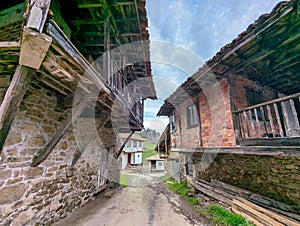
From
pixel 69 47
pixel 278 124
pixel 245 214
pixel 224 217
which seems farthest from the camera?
pixel 224 217

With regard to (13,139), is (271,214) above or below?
below

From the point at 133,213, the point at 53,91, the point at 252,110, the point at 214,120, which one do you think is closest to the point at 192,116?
the point at 214,120

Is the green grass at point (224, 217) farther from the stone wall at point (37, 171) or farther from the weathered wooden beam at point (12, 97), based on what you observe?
the weathered wooden beam at point (12, 97)

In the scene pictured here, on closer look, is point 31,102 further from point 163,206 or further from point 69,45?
point 163,206

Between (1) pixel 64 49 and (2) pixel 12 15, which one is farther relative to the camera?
(2) pixel 12 15

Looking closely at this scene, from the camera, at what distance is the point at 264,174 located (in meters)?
4.03

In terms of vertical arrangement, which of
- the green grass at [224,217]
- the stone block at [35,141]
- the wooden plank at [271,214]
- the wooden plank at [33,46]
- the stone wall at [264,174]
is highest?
the wooden plank at [33,46]

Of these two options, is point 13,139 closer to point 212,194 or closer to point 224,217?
Answer: point 224,217

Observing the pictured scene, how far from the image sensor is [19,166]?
2.62 m

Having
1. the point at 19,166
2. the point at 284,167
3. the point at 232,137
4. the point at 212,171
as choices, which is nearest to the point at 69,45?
the point at 19,166

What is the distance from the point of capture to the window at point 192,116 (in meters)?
6.20

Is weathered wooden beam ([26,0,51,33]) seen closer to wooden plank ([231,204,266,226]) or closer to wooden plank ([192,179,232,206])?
wooden plank ([231,204,266,226])

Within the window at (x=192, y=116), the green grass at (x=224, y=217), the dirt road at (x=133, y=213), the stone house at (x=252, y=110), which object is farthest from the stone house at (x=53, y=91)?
the green grass at (x=224, y=217)

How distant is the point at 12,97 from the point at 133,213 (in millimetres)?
4318
